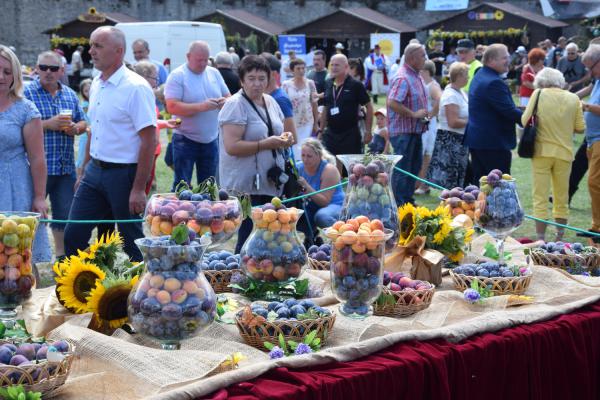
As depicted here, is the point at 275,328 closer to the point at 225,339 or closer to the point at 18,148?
the point at 225,339

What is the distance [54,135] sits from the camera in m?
6.04

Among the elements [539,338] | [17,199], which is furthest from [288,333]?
[17,199]

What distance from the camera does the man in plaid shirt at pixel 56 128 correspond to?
19.5 ft

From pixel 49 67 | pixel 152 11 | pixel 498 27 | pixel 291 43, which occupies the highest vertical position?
pixel 152 11

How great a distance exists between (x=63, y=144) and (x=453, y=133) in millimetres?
3707

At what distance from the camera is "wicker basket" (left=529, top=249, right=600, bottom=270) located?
11.7 feet

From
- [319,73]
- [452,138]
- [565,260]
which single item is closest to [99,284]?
[565,260]

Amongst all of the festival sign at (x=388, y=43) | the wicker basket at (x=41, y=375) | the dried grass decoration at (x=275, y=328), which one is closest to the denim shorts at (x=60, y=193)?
the dried grass decoration at (x=275, y=328)

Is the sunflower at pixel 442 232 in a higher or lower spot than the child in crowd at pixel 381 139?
higher

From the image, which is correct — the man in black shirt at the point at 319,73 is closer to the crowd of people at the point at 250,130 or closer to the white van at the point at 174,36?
the crowd of people at the point at 250,130

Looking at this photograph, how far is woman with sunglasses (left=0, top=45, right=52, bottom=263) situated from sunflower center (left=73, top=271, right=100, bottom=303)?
1.82 meters

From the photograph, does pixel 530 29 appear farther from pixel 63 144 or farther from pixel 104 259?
pixel 104 259

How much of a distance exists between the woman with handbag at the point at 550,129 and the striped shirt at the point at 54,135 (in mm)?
3581

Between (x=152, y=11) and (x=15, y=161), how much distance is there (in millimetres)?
40732
